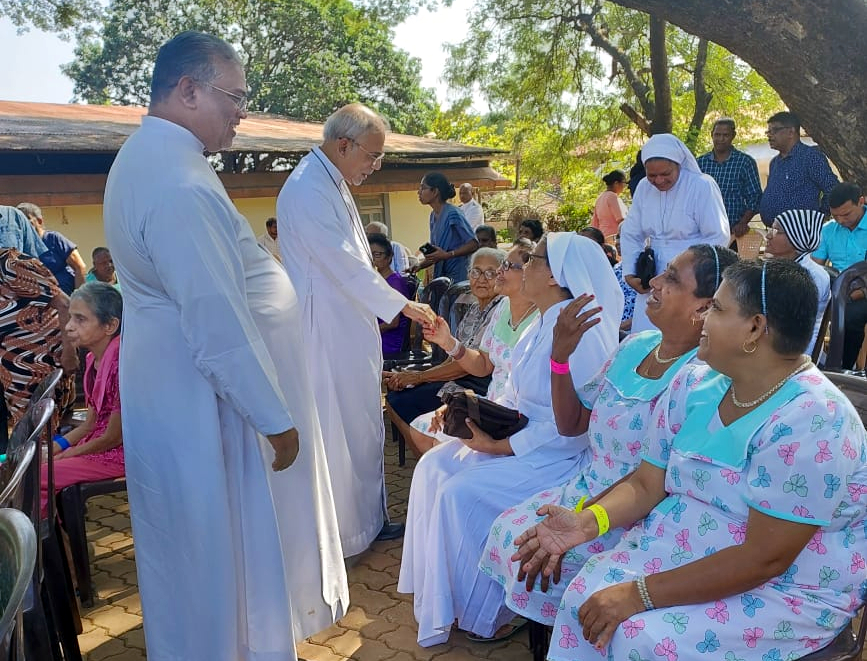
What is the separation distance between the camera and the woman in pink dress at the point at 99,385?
3.47 m

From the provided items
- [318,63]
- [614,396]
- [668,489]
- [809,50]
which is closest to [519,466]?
[614,396]

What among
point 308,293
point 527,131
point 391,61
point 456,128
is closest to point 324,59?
point 391,61

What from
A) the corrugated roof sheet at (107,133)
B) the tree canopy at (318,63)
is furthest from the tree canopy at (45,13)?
the tree canopy at (318,63)

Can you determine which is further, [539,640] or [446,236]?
[446,236]

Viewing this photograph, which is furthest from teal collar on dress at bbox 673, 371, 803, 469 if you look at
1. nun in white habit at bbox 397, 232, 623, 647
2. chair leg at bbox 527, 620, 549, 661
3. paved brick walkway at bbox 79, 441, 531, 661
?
paved brick walkway at bbox 79, 441, 531, 661

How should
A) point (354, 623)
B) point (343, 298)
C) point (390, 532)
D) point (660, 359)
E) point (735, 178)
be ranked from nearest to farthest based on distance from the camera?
point (660, 359) → point (354, 623) → point (343, 298) → point (390, 532) → point (735, 178)

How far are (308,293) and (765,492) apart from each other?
97.7 inches

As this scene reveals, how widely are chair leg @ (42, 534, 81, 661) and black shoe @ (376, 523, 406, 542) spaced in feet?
5.32

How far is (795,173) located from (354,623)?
5.28 meters

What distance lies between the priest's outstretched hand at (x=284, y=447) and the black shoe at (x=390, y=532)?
1.83m

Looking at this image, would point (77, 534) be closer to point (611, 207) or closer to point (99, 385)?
point (99, 385)

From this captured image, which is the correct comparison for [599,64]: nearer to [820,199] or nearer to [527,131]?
[527,131]

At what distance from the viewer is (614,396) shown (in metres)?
2.67

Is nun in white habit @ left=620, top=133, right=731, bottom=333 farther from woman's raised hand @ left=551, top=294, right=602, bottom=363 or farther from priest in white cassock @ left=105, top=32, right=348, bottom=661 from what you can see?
priest in white cassock @ left=105, top=32, right=348, bottom=661
